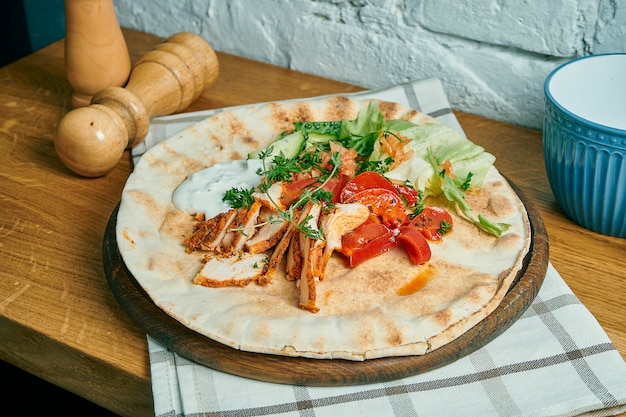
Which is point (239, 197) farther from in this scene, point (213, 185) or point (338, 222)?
point (338, 222)

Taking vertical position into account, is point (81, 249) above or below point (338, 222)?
below

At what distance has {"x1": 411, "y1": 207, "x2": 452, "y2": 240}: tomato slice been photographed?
1.85m

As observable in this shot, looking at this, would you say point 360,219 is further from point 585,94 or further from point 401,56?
point 401,56

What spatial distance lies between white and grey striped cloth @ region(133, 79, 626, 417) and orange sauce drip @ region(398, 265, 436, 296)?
20cm

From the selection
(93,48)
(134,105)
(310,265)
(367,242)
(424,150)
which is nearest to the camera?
(310,265)

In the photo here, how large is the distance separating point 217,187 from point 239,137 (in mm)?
321

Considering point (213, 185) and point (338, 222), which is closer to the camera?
point (338, 222)

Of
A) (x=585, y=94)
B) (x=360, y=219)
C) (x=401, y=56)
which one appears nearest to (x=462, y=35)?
(x=401, y=56)

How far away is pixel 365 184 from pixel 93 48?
3.60 ft

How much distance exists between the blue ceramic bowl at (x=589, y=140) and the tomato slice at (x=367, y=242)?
536mm

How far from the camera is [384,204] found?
1881mm

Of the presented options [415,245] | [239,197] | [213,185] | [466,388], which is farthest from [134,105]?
[466,388]

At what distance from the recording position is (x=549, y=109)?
1942mm

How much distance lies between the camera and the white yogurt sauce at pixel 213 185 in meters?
1.95
